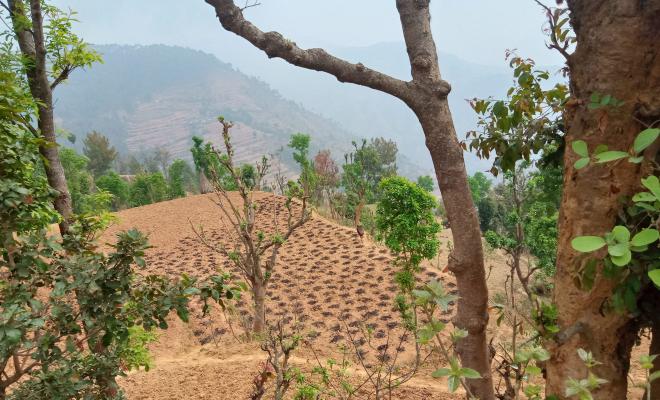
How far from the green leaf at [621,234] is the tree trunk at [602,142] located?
1.27ft

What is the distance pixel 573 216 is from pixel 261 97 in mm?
165316

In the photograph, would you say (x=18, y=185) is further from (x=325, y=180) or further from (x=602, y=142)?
(x=325, y=180)

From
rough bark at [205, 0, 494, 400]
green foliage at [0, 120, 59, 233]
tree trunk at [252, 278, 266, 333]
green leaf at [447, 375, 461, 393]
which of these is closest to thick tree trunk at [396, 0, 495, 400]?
rough bark at [205, 0, 494, 400]

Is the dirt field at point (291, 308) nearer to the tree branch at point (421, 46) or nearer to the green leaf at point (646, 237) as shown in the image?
the tree branch at point (421, 46)

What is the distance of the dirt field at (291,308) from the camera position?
510 cm

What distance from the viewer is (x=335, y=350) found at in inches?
268

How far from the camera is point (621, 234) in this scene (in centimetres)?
79

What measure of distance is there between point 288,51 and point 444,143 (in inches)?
29.3

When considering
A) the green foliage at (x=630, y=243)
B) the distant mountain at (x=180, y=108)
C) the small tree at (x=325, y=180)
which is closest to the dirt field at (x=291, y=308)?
the green foliage at (x=630, y=243)

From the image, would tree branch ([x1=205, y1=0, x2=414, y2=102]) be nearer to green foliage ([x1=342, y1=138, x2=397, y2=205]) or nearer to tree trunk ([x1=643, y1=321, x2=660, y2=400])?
tree trunk ([x1=643, y1=321, x2=660, y2=400])

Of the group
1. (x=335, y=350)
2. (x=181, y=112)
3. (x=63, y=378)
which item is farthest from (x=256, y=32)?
(x=181, y=112)

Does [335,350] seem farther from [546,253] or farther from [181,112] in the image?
[181,112]

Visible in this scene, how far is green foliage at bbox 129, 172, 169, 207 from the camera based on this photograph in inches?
902

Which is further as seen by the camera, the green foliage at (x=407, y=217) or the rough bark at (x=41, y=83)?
the green foliage at (x=407, y=217)
